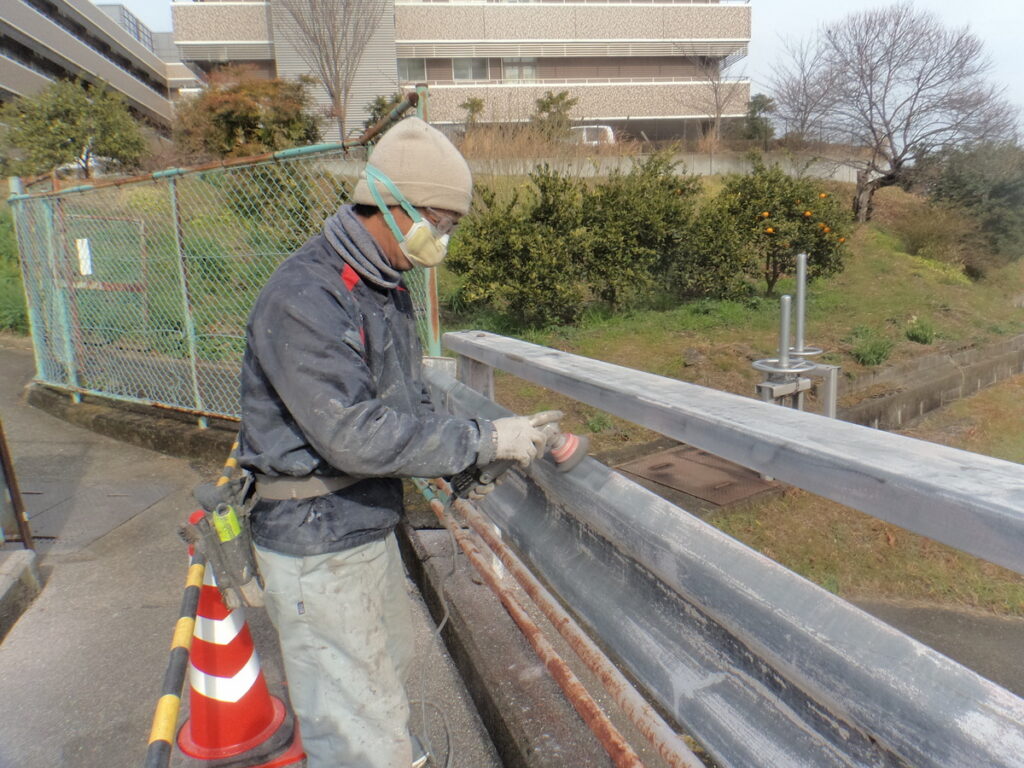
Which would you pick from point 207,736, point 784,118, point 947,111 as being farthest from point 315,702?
point 784,118

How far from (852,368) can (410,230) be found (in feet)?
26.8

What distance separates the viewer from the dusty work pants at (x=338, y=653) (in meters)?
1.95

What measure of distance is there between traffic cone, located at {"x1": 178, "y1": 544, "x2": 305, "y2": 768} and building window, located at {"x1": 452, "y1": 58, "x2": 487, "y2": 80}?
1528 inches

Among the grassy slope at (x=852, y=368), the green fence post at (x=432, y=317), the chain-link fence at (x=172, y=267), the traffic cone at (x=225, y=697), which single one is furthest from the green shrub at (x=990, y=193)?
the traffic cone at (x=225, y=697)

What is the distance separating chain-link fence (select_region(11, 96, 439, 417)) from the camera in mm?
5035

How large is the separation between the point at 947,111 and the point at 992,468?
72.7 feet

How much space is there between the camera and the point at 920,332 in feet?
34.0

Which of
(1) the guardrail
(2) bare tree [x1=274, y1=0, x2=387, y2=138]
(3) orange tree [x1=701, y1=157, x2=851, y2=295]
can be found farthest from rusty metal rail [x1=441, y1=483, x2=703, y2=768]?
(2) bare tree [x1=274, y1=0, x2=387, y2=138]

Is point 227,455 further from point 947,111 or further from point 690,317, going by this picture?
point 947,111

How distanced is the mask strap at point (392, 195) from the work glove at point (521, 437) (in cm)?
56

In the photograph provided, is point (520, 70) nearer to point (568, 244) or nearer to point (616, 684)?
point (568, 244)

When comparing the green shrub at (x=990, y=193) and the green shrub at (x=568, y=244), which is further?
the green shrub at (x=990, y=193)

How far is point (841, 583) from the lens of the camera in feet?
16.8

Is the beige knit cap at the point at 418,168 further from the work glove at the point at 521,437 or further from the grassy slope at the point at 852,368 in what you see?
the grassy slope at the point at 852,368
